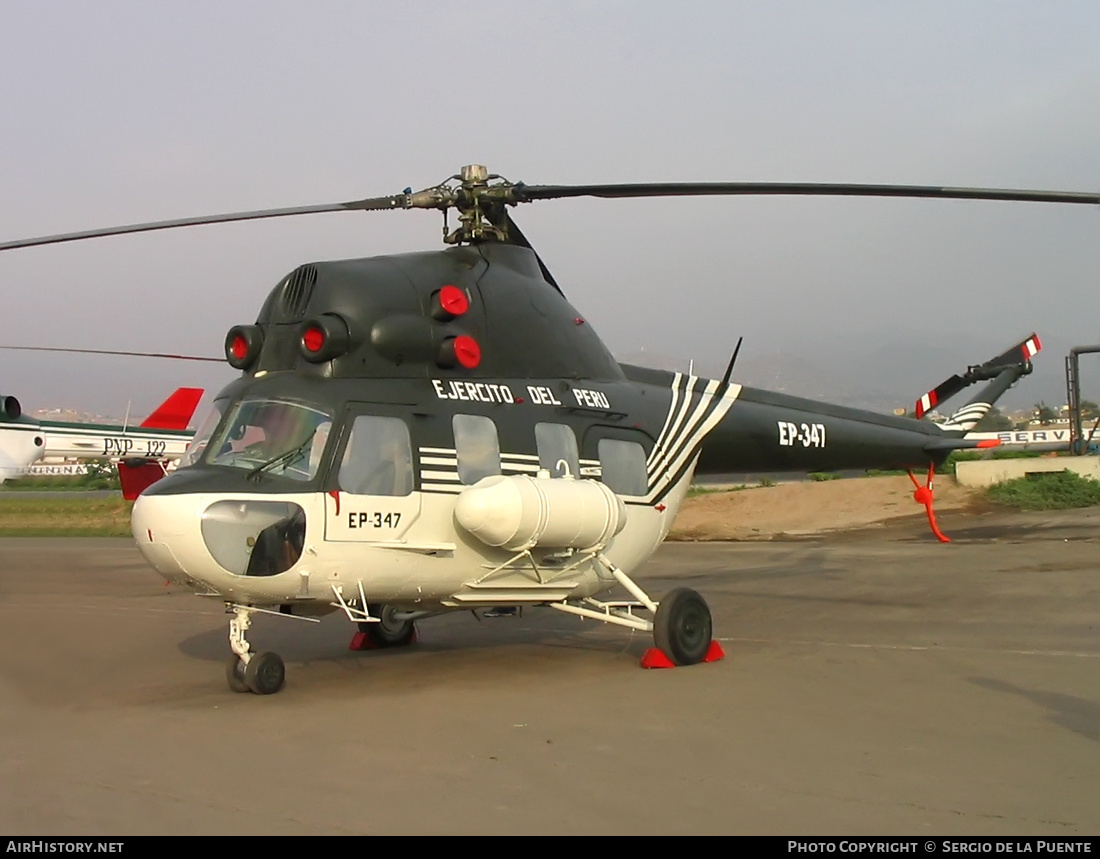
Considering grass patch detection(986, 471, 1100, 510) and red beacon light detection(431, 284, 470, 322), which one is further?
grass patch detection(986, 471, 1100, 510)

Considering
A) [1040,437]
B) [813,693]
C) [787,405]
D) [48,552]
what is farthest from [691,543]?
[1040,437]

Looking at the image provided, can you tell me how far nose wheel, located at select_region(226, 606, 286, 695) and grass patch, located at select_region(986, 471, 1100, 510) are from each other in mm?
24553

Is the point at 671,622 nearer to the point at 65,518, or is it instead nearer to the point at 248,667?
the point at 248,667

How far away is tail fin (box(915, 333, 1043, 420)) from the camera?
14789 mm

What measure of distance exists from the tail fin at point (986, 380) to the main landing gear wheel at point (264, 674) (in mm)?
9512

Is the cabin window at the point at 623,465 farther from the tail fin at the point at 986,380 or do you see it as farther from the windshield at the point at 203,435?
the tail fin at the point at 986,380

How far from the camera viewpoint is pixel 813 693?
27.0 ft

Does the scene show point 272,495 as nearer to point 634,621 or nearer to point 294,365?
point 294,365

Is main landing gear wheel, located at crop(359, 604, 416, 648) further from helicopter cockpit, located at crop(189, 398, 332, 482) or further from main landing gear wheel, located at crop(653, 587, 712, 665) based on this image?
helicopter cockpit, located at crop(189, 398, 332, 482)

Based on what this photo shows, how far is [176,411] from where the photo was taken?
1898 inches

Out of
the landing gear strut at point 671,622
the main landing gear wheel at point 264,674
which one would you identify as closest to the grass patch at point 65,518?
the landing gear strut at point 671,622

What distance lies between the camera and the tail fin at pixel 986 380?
14.8 meters

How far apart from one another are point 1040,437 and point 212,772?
69570 millimetres

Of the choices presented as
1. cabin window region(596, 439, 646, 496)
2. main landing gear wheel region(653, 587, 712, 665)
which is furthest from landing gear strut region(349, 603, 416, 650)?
main landing gear wheel region(653, 587, 712, 665)
